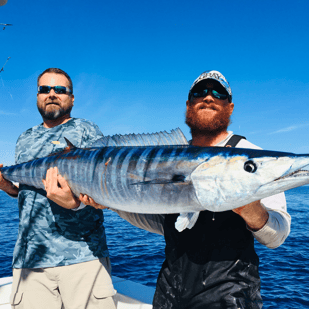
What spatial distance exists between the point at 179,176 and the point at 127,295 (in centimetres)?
393

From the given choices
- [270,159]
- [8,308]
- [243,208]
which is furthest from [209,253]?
[8,308]

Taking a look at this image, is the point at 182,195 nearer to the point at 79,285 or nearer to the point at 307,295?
the point at 79,285

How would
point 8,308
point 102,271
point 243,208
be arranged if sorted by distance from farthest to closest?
1. point 8,308
2. point 102,271
3. point 243,208

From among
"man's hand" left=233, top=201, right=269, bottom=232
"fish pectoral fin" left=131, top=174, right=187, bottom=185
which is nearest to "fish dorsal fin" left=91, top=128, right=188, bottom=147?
"fish pectoral fin" left=131, top=174, right=187, bottom=185

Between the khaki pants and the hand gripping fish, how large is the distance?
991 mm

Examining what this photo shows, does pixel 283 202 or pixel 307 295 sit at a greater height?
pixel 283 202

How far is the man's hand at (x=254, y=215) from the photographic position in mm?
2125

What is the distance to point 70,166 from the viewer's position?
3023 mm

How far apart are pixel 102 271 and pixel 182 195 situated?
1764mm

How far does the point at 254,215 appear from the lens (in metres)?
2.14

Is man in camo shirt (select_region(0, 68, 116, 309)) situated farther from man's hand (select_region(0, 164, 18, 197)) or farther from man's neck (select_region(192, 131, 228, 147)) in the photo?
man's neck (select_region(192, 131, 228, 147))

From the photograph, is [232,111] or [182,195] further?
[232,111]

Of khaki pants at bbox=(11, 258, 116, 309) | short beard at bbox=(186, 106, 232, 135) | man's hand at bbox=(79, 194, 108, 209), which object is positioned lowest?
khaki pants at bbox=(11, 258, 116, 309)

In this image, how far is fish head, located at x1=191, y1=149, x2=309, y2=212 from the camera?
1906 mm
